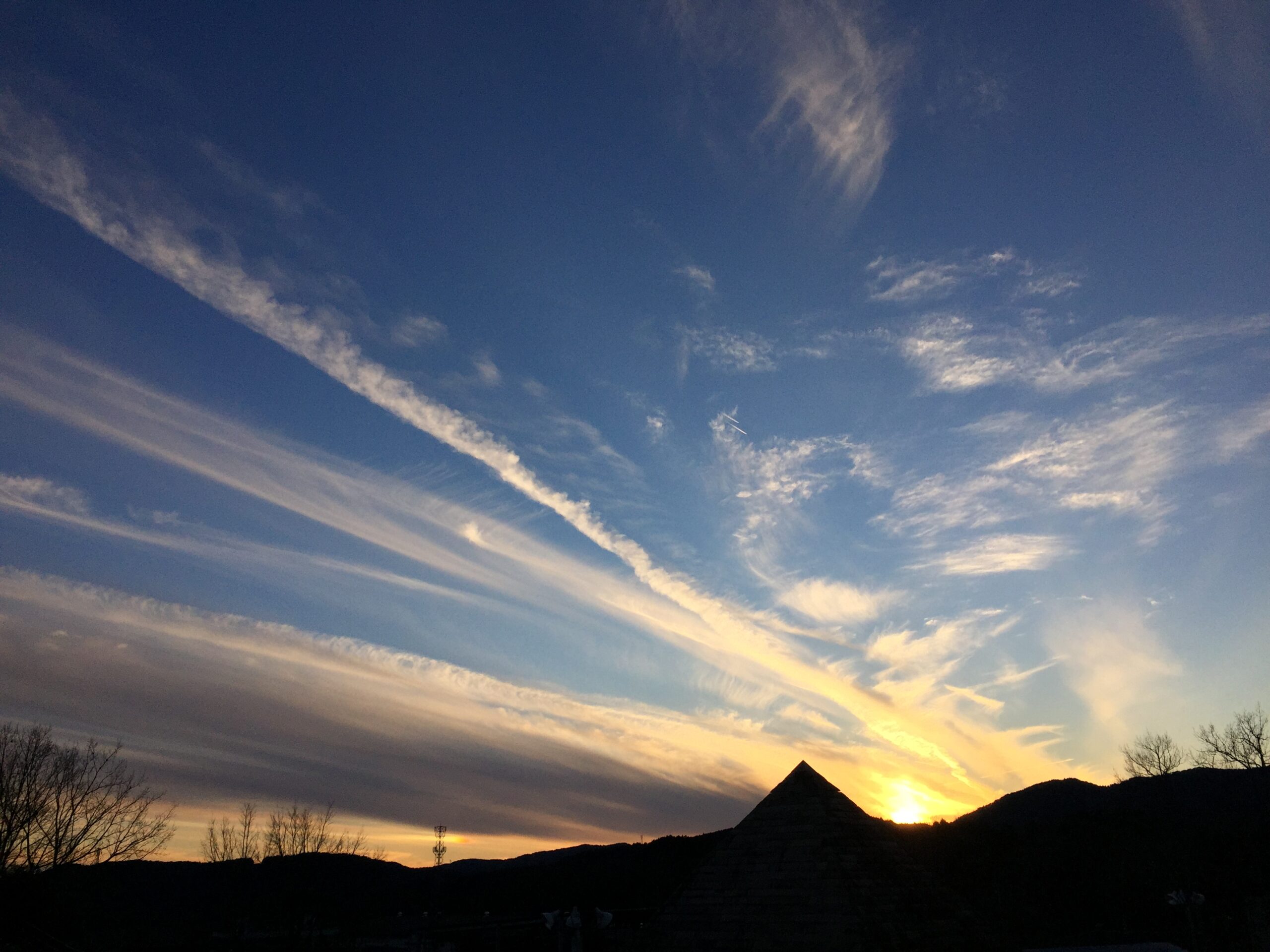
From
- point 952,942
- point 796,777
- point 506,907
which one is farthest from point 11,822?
point 506,907

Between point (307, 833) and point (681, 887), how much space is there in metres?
63.7

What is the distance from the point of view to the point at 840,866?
25797mm

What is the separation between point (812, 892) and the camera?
82.9 ft

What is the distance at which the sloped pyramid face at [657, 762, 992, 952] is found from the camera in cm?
2408

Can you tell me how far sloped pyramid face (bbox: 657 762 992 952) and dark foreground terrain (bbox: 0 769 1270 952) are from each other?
1671 mm

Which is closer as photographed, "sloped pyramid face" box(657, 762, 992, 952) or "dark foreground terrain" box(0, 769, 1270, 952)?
"sloped pyramid face" box(657, 762, 992, 952)

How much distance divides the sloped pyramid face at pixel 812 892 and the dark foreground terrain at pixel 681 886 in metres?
1.67

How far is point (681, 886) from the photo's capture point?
29.1 metres

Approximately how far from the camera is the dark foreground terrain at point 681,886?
1751 inches

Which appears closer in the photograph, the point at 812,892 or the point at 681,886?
the point at 812,892

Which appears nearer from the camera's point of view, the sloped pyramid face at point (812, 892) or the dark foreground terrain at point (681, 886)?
the sloped pyramid face at point (812, 892)

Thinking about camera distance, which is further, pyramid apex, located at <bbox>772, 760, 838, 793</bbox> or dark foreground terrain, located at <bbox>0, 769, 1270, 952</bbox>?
dark foreground terrain, located at <bbox>0, 769, 1270, 952</bbox>

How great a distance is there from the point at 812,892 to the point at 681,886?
608 centimetres

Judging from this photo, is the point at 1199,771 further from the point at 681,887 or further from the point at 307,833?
the point at 307,833
